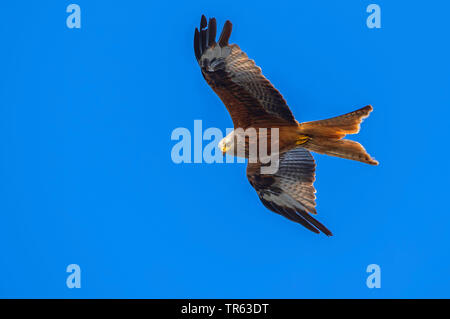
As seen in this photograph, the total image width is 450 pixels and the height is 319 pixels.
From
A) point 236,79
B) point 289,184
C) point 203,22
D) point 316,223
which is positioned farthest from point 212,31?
point 316,223

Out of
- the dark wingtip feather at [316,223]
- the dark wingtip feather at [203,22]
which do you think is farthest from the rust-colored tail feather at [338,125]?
the dark wingtip feather at [203,22]

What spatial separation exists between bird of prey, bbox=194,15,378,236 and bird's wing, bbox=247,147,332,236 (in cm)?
1

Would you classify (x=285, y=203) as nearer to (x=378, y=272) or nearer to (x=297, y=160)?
(x=297, y=160)

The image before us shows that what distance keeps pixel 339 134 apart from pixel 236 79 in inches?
47.2

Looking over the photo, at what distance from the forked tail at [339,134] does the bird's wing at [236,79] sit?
0.77ft

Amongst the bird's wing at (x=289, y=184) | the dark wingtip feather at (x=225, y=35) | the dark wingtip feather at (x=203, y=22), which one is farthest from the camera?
the bird's wing at (x=289, y=184)

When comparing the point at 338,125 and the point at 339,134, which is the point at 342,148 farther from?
the point at 338,125

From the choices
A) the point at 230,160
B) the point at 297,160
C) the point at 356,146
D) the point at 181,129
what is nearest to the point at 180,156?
the point at 181,129

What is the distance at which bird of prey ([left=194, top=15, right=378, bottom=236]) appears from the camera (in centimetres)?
737

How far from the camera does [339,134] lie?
7461 mm

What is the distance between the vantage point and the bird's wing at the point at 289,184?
8.05 metres

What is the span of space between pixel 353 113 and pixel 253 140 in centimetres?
113

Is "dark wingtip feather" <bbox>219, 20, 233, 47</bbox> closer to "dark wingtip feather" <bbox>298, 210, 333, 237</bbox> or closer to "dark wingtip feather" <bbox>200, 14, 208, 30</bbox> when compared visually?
"dark wingtip feather" <bbox>200, 14, 208, 30</bbox>

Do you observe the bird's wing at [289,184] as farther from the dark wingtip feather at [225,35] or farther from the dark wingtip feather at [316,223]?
the dark wingtip feather at [225,35]
